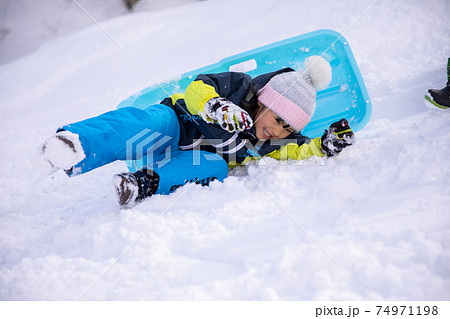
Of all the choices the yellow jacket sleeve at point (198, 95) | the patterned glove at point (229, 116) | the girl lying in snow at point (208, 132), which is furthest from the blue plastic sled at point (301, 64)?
the patterned glove at point (229, 116)

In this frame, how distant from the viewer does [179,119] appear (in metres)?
1.10

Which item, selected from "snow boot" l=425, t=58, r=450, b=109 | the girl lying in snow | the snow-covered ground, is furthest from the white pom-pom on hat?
"snow boot" l=425, t=58, r=450, b=109

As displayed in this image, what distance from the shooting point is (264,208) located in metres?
0.78

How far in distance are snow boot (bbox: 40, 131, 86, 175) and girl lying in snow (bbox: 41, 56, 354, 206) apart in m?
0.01

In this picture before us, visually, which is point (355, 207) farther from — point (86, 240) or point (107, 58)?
point (107, 58)

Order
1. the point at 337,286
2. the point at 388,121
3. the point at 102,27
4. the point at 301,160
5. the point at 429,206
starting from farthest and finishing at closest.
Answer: the point at 102,27
the point at 388,121
the point at 301,160
the point at 429,206
the point at 337,286

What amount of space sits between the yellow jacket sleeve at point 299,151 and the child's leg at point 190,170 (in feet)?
0.67

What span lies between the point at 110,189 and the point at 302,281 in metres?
0.79

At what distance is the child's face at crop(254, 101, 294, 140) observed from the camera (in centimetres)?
103

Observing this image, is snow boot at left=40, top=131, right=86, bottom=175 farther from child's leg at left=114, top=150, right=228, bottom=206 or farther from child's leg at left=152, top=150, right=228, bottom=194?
child's leg at left=152, top=150, right=228, bottom=194

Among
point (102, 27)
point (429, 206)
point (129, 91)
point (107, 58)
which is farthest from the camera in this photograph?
point (102, 27)

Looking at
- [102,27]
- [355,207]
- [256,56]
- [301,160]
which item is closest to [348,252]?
[355,207]

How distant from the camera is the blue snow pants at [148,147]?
0.82 metres

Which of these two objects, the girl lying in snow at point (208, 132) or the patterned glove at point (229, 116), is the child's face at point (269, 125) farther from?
the patterned glove at point (229, 116)
